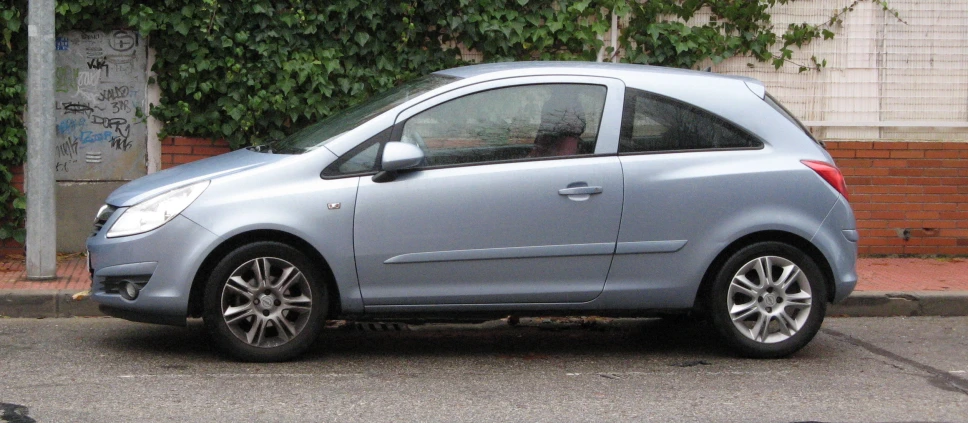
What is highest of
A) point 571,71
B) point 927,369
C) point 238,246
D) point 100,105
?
point 571,71

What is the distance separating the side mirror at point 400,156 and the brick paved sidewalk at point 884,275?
9.43 feet

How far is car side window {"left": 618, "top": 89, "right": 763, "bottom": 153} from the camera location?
6.44 meters

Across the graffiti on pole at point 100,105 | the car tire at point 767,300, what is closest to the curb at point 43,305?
the graffiti on pole at point 100,105

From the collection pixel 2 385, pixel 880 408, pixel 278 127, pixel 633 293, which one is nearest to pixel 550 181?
pixel 633 293

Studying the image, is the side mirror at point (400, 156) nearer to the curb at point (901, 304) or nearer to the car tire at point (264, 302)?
the car tire at point (264, 302)

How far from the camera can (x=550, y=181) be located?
20.5ft

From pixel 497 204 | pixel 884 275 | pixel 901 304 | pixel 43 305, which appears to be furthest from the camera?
pixel 884 275

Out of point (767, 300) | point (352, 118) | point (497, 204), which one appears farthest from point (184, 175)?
point (767, 300)

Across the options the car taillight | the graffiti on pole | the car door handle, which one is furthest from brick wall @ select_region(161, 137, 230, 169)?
the car taillight

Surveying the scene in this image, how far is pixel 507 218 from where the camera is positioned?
6.19 m

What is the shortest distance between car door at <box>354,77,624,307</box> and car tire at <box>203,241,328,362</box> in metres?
0.30

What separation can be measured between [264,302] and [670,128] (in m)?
2.44

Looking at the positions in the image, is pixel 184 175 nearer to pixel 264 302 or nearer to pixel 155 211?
pixel 155 211

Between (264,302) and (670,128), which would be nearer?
(264,302)
